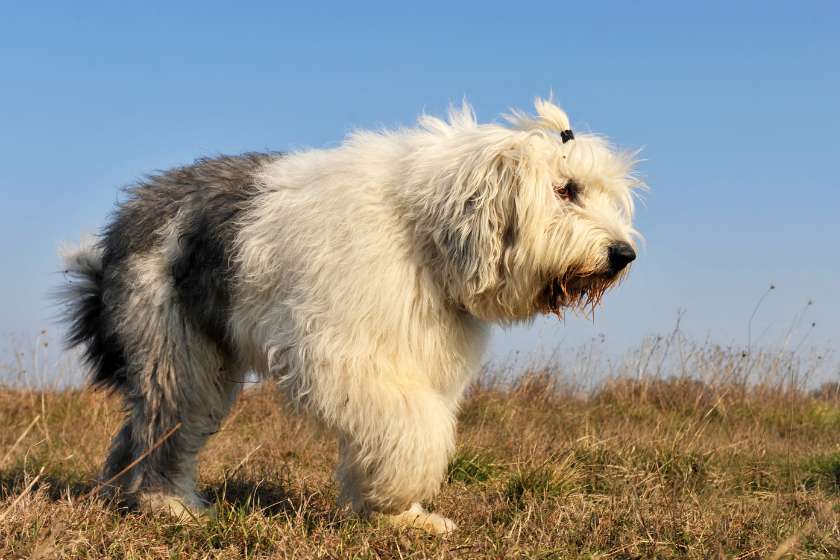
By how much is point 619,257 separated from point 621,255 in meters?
0.02

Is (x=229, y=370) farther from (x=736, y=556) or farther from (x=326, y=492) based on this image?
(x=736, y=556)

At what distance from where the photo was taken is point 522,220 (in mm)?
3484

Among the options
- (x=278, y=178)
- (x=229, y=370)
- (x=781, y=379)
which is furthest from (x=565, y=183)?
(x=781, y=379)

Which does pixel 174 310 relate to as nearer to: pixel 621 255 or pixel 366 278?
pixel 366 278

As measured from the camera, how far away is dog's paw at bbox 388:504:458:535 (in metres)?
3.66

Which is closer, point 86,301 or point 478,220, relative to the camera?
point 478,220

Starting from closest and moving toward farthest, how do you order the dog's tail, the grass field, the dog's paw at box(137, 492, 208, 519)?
1. the grass field
2. the dog's paw at box(137, 492, 208, 519)
3. the dog's tail

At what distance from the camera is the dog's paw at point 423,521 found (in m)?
3.66

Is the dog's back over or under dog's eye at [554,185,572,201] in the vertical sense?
under

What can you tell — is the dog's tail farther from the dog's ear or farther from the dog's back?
the dog's ear

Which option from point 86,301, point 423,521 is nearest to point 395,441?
point 423,521

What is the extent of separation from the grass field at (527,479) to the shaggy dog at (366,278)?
357 mm

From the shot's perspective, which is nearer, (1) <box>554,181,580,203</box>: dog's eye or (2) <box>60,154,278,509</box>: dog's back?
(1) <box>554,181,580,203</box>: dog's eye

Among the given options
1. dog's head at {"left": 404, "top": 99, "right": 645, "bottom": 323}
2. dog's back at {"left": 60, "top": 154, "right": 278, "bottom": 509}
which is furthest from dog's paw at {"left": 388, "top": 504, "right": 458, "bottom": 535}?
dog's back at {"left": 60, "top": 154, "right": 278, "bottom": 509}
